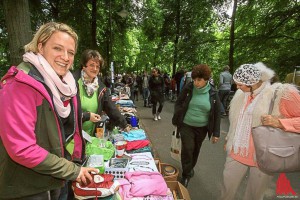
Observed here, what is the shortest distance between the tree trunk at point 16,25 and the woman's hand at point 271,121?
141 inches

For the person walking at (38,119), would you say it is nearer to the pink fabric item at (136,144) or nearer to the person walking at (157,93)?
the pink fabric item at (136,144)

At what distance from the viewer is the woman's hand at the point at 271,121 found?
2.22 m

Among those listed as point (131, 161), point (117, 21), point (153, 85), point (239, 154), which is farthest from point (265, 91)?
point (117, 21)

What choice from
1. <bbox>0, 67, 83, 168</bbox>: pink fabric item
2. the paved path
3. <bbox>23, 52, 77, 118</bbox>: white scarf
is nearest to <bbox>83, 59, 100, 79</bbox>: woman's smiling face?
<bbox>23, 52, 77, 118</bbox>: white scarf

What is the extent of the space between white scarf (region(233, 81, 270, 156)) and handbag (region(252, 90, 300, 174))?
0.91ft

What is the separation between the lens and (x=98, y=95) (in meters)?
3.15

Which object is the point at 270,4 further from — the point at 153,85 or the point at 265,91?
the point at 265,91

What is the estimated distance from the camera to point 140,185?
7.42 ft

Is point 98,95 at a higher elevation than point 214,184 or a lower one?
higher

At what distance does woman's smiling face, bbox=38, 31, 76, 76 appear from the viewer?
4.84 feet

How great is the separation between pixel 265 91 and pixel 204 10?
13.4m

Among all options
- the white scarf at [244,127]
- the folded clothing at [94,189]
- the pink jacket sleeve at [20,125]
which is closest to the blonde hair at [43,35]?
the pink jacket sleeve at [20,125]

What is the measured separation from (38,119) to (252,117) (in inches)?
82.8

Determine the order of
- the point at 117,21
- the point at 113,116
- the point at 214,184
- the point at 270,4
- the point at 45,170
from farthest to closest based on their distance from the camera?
the point at 117,21 → the point at 270,4 → the point at 214,184 → the point at 113,116 → the point at 45,170
